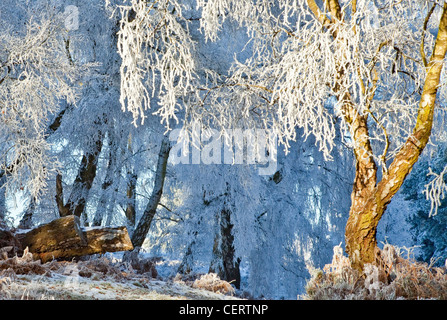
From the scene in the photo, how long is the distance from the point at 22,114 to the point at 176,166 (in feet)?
14.6

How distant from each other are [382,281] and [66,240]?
13.7 ft

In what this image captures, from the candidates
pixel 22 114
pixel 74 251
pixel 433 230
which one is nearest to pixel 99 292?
pixel 74 251

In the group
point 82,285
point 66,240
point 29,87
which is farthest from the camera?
point 29,87

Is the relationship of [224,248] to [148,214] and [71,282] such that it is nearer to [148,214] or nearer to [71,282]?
[148,214]

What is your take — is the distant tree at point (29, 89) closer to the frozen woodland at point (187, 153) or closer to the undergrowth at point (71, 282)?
the frozen woodland at point (187, 153)

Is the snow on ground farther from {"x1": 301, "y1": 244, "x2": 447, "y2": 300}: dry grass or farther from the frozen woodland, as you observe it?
{"x1": 301, "y1": 244, "x2": 447, "y2": 300}: dry grass

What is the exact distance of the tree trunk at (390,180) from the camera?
159 inches

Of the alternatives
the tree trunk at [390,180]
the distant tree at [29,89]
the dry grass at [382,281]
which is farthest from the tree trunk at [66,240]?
the tree trunk at [390,180]

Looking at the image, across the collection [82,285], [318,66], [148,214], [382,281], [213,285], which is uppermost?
[318,66]

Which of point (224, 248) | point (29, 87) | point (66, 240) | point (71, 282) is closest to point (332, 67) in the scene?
point (71, 282)

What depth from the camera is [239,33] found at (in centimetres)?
928

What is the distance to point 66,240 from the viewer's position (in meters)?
5.71

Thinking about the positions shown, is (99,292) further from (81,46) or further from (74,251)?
(81,46)

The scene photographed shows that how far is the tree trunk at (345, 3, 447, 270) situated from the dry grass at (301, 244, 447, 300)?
14 cm
